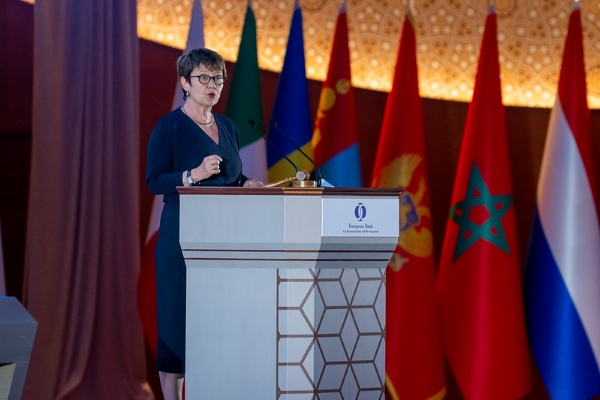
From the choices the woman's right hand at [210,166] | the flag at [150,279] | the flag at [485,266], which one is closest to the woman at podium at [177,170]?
the woman's right hand at [210,166]

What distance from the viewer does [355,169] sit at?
11.8 ft

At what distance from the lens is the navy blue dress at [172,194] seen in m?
2.33

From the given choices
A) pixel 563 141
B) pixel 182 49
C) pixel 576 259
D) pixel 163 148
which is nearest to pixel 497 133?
pixel 563 141

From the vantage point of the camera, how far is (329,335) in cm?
202

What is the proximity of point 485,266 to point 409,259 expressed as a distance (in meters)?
0.37

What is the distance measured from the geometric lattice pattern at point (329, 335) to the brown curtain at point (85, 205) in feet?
5.22

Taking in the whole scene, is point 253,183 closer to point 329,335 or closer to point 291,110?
point 329,335

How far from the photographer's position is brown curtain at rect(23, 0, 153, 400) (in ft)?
10.6

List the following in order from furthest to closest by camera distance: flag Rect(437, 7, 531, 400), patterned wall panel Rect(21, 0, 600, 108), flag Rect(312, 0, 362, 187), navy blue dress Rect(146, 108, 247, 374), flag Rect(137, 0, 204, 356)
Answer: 1. patterned wall panel Rect(21, 0, 600, 108)
2. flag Rect(312, 0, 362, 187)
3. flag Rect(437, 7, 531, 400)
4. flag Rect(137, 0, 204, 356)
5. navy blue dress Rect(146, 108, 247, 374)

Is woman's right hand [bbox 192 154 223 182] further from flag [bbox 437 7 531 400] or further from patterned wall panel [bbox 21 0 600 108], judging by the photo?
patterned wall panel [bbox 21 0 600 108]

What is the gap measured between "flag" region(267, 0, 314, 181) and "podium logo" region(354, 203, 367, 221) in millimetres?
1484

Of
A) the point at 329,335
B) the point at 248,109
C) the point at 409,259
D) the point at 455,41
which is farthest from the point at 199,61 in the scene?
the point at 455,41

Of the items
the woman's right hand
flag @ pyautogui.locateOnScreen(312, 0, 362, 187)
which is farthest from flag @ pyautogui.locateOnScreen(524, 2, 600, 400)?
the woman's right hand

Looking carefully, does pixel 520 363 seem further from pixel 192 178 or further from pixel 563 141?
pixel 192 178
